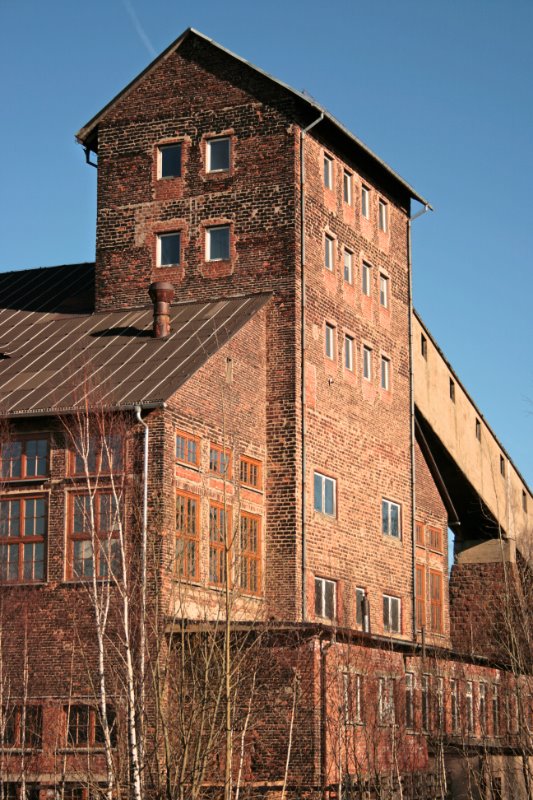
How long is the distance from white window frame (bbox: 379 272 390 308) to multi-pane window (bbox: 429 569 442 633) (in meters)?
8.55

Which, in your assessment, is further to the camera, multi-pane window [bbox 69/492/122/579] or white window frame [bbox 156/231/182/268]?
white window frame [bbox 156/231/182/268]

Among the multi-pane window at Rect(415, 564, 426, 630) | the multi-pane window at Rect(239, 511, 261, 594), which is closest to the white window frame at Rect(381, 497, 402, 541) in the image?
the multi-pane window at Rect(415, 564, 426, 630)

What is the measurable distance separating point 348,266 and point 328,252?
4.28 feet

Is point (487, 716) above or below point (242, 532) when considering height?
below

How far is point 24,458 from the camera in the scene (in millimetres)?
32938

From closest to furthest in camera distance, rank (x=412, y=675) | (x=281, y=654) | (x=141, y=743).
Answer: (x=141, y=743) → (x=281, y=654) → (x=412, y=675)

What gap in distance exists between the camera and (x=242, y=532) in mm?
33594

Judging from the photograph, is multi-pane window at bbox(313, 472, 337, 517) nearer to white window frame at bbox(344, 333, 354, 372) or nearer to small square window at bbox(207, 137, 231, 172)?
white window frame at bbox(344, 333, 354, 372)

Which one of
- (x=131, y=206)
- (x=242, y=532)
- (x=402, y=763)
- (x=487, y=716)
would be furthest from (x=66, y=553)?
(x=487, y=716)

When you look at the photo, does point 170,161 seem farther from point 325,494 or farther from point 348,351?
point 325,494

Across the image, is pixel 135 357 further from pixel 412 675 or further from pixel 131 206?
pixel 412 675

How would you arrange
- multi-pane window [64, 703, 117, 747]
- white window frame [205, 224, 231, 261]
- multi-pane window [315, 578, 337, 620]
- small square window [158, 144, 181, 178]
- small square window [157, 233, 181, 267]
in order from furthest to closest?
small square window [158, 144, 181, 178], small square window [157, 233, 181, 267], white window frame [205, 224, 231, 261], multi-pane window [315, 578, 337, 620], multi-pane window [64, 703, 117, 747]

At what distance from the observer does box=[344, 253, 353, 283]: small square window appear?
4045 cm

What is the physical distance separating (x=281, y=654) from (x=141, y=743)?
28.4 feet
